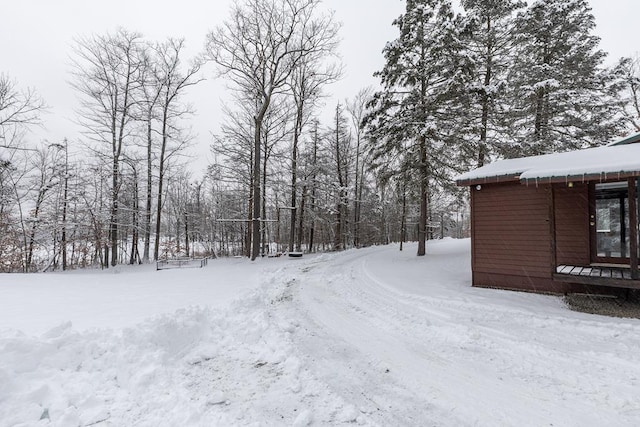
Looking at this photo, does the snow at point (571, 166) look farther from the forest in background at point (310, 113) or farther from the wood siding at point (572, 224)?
the forest in background at point (310, 113)

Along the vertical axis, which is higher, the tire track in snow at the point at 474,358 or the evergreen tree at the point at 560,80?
the evergreen tree at the point at 560,80

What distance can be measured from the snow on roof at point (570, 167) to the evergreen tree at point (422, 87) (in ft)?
16.5

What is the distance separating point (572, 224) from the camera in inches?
293

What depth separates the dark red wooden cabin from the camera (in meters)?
6.87

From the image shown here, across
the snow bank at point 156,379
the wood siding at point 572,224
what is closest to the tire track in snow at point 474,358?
the snow bank at point 156,379

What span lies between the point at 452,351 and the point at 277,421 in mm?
2710

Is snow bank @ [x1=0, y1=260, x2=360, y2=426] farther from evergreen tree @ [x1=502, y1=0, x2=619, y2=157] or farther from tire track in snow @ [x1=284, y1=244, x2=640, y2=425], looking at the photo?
evergreen tree @ [x1=502, y1=0, x2=619, y2=157]

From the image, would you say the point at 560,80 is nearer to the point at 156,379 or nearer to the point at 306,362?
the point at 306,362

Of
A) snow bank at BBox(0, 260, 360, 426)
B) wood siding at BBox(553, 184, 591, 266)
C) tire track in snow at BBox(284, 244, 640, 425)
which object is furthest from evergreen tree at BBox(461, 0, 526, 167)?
snow bank at BBox(0, 260, 360, 426)

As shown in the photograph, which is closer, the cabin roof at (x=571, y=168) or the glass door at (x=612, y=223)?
the cabin roof at (x=571, y=168)

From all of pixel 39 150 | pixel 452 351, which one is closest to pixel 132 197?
pixel 39 150

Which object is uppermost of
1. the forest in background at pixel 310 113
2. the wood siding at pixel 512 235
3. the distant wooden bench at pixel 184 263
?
the forest in background at pixel 310 113

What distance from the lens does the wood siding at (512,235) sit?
747 centimetres

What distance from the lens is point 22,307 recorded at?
16.6 ft
